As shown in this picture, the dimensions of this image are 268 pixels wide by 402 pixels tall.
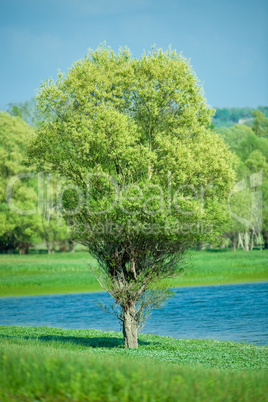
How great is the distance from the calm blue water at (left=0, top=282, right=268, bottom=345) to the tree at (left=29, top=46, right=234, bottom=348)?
684 cm

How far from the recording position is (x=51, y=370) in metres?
8.08

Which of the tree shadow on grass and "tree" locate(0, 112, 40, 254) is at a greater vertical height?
"tree" locate(0, 112, 40, 254)

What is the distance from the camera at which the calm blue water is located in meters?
24.1

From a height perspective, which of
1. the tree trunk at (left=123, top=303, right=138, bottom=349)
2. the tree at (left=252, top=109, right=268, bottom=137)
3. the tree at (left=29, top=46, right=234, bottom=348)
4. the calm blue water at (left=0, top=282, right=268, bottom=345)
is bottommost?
the calm blue water at (left=0, top=282, right=268, bottom=345)

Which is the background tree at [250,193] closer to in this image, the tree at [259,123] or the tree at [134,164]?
the tree at [259,123]

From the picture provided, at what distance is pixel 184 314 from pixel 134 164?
1556 centimetres

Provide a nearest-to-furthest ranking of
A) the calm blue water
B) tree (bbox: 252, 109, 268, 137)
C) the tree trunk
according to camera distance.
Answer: the tree trunk
the calm blue water
tree (bbox: 252, 109, 268, 137)

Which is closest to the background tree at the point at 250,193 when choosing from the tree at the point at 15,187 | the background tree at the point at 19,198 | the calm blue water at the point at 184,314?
the background tree at the point at 19,198

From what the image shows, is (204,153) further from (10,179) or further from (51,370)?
(10,179)

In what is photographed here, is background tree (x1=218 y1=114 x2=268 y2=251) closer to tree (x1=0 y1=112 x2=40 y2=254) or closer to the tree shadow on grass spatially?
tree (x1=0 y1=112 x2=40 y2=254)

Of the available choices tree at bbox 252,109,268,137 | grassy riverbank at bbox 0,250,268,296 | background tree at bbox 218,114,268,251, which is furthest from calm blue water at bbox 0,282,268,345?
tree at bbox 252,109,268,137

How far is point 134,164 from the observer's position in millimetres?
16766

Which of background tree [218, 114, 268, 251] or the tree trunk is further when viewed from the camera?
background tree [218, 114, 268, 251]

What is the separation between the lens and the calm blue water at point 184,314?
2411 cm
